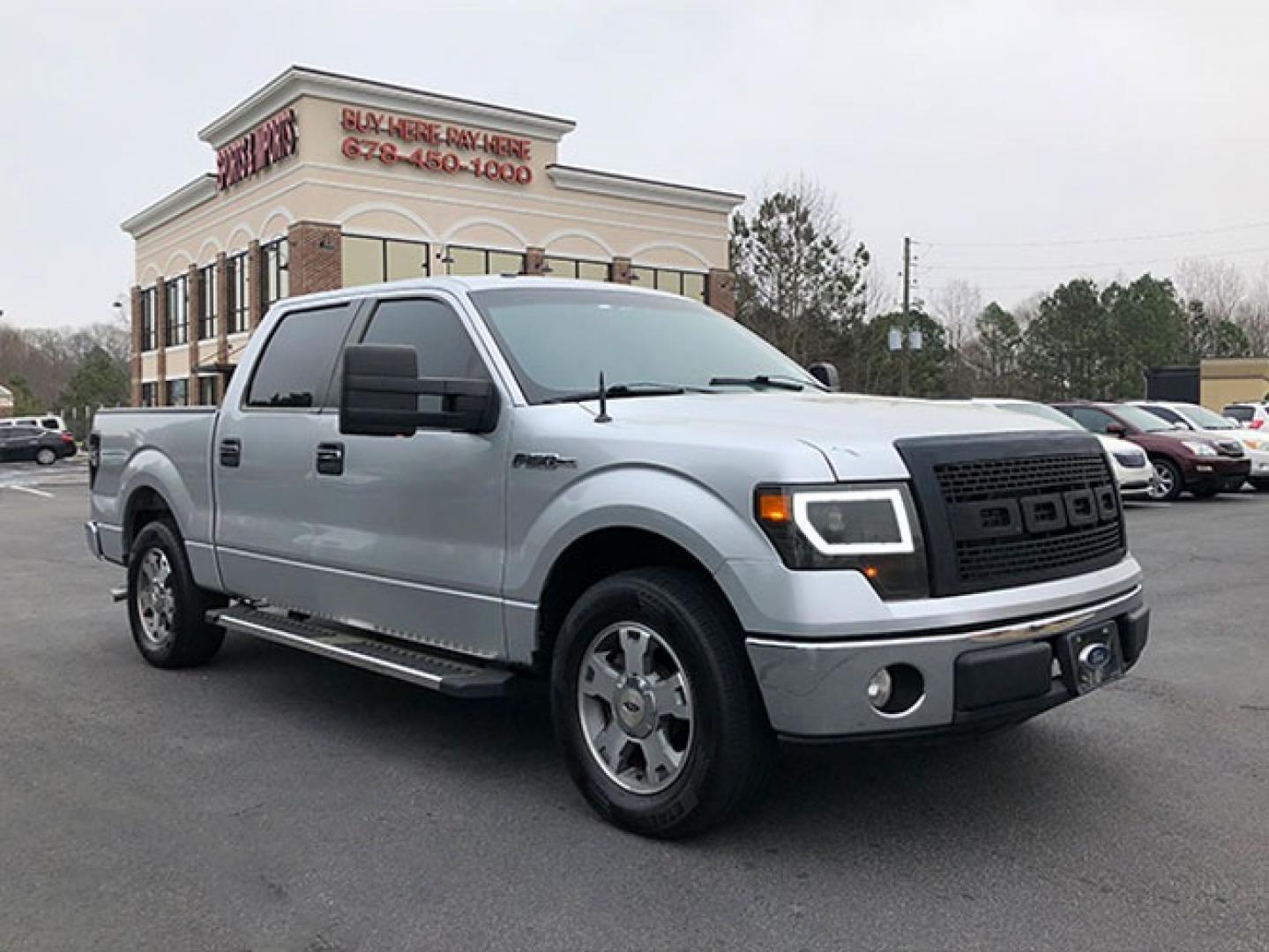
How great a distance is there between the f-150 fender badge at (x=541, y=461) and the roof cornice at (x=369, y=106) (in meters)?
27.7

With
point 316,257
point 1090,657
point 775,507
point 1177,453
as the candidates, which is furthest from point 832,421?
point 316,257

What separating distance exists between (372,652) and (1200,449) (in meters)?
15.8

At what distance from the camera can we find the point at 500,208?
33.3 metres

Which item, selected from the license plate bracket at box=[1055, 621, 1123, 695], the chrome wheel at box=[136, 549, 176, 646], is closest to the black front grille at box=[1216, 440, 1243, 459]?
the license plate bracket at box=[1055, 621, 1123, 695]

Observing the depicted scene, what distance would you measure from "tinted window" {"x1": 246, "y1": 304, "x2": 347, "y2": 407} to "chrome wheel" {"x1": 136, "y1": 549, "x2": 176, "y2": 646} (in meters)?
1.30

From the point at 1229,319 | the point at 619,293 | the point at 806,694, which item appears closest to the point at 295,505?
the point at 619,293

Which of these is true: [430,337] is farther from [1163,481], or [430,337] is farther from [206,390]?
[206,390]

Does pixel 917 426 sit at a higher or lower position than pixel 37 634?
higher

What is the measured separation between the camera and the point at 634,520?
3922 mm

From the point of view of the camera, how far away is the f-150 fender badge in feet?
13.7

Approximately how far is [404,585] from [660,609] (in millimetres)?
1471

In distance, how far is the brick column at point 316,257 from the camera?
29.8 metres

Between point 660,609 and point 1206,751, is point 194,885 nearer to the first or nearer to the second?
point 660,609

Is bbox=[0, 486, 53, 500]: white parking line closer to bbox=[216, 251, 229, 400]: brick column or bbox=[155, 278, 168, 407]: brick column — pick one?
bbox=[216, 251, 229, 400]: brick column
